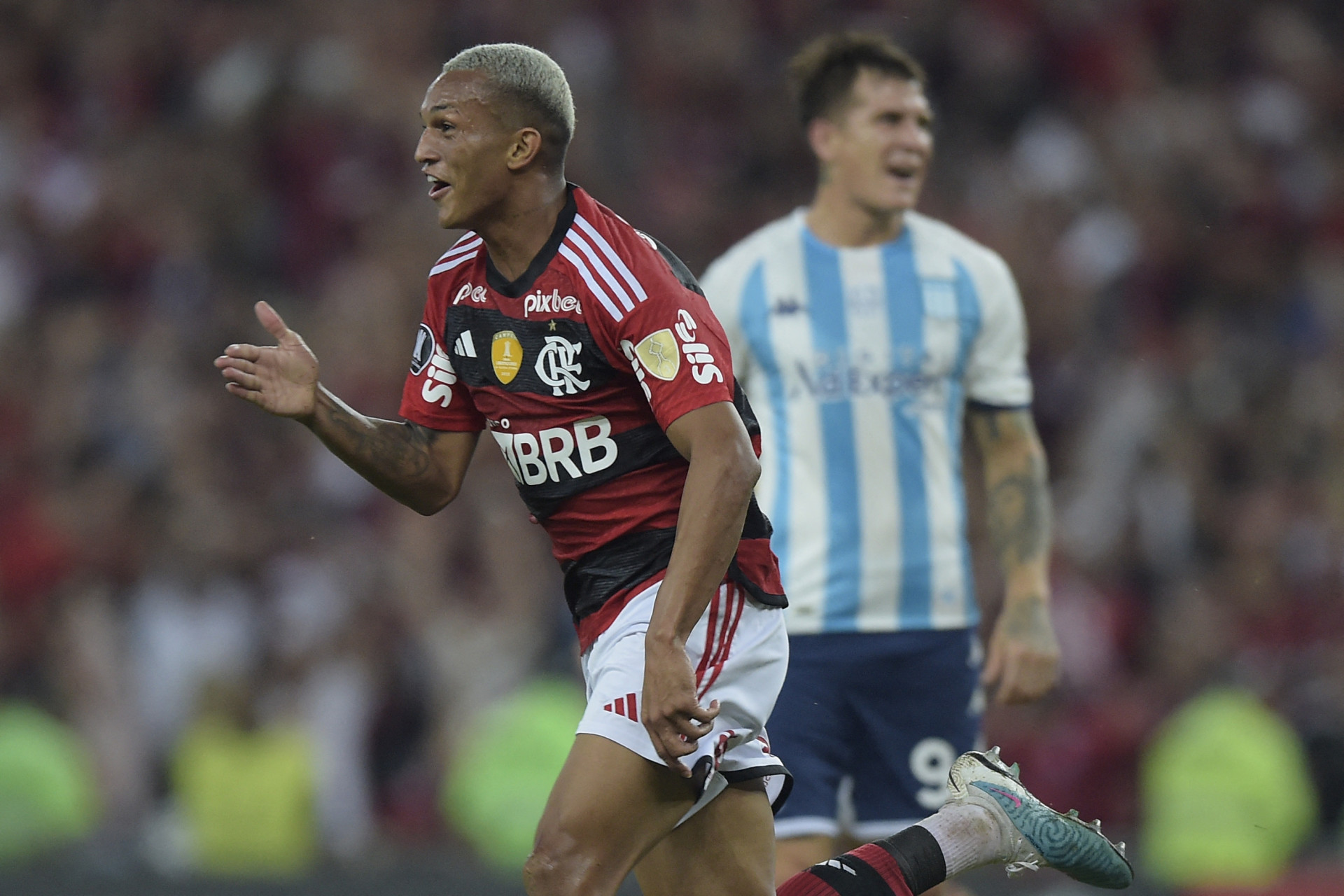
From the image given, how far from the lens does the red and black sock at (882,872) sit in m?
3.83

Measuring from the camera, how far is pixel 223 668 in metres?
8.30

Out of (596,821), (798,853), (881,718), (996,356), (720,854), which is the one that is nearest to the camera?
(596,821)

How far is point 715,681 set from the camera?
11.8 ft

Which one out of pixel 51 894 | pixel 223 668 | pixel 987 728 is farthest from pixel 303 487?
pixel 987 728

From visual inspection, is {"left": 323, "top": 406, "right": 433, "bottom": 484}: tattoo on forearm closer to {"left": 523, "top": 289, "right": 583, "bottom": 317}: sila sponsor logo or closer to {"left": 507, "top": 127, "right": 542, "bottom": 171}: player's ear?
{"left": 523, "top": 289, "right": 583, "bottom": 317}: sila sponsor logo

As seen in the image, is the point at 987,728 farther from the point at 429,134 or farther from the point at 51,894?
the point at 429,134

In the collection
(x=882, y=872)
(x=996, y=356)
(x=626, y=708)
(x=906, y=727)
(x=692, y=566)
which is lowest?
(x=882, y=872)

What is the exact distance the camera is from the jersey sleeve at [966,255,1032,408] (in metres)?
→ 5.00

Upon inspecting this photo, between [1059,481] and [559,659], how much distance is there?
2594mm

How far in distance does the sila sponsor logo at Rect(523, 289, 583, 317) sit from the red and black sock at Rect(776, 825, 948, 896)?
1301mm

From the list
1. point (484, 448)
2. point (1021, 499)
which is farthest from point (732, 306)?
point (484, 448)

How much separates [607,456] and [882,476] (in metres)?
1.46

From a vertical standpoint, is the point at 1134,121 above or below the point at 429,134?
above

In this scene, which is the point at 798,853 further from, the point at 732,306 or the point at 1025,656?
the point at 732,306
